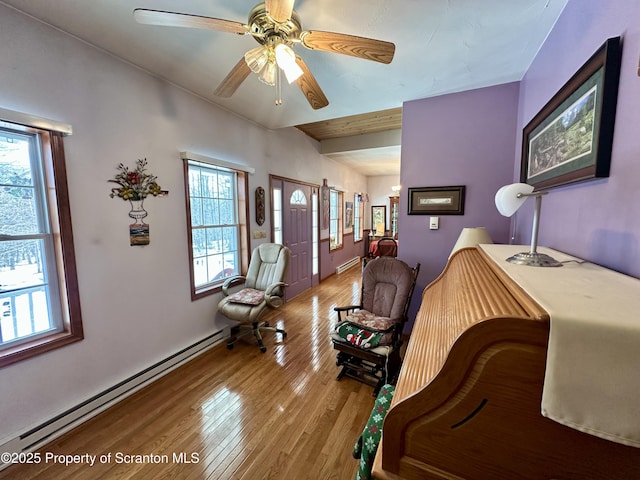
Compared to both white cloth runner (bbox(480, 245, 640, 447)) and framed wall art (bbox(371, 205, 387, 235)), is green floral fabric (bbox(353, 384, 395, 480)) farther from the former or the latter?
framed wall art (bbox(371, 205, 387, 235))

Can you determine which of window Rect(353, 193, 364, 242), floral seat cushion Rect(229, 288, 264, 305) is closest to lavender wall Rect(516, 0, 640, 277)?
floral seat cushion Rect(229, 288, 264, 305)

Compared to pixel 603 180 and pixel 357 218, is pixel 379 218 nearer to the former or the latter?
pixel 357 218

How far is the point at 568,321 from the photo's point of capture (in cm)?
44

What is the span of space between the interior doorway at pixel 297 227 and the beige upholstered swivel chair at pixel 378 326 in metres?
1.85

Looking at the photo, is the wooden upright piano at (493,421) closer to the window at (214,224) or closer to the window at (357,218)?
the window at (214,224)

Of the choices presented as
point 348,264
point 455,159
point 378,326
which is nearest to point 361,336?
point 378,326

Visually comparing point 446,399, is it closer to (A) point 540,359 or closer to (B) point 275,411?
(A) point 540,359

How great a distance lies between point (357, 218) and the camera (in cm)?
700

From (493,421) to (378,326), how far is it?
5.17ft

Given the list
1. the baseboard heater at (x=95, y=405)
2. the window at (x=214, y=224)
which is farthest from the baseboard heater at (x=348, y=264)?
the baseboard heater at (x=95, y=405)

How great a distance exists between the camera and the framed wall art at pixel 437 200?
2.38 meters

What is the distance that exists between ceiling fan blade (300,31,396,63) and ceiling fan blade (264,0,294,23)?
18cm

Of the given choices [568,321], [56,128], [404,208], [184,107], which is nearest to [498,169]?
[404,208]

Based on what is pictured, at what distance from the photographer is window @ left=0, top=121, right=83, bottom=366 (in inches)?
57.0
